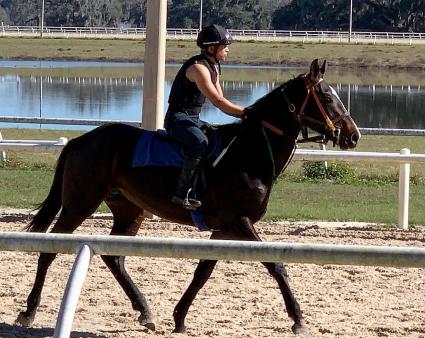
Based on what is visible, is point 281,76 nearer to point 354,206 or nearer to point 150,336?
point 354,206

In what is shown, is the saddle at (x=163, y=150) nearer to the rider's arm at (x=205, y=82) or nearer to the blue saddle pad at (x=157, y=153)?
the blue saddle pad at (x=157, y=153)

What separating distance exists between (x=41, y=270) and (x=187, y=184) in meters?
1.23

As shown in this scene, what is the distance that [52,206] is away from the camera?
7.81 m

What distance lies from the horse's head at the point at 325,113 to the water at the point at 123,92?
18052 millimetres

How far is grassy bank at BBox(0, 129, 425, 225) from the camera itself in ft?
43.4

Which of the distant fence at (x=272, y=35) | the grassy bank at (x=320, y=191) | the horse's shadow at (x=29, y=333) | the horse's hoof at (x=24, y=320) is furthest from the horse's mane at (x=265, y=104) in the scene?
the distant fence at (x=272, y=35)

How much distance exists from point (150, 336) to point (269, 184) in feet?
4.43

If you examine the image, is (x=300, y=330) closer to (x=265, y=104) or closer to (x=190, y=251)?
(x=265, y=104)

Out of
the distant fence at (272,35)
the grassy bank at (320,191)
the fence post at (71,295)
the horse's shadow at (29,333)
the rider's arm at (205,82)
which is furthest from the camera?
the distant fence at (272,35)

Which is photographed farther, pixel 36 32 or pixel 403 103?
pixel 36 32

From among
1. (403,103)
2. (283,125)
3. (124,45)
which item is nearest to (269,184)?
(283,125)

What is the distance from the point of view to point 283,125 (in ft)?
24.2

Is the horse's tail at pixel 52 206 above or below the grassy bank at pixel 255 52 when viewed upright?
above

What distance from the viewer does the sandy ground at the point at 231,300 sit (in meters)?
7.21
